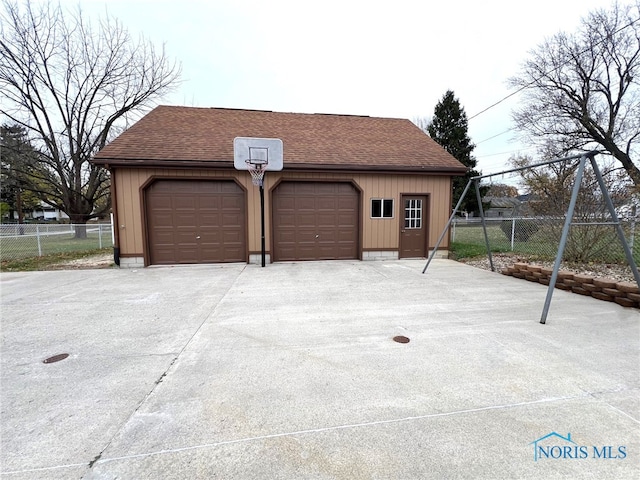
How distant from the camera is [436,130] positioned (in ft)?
87.5

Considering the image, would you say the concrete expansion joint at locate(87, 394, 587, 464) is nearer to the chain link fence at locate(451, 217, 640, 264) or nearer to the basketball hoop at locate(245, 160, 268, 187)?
the chain link fence at locate(451, 217, 640, 264)

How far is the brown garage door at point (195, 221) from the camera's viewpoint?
25.5 ft

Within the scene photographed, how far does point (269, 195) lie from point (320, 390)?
6496 millimetres

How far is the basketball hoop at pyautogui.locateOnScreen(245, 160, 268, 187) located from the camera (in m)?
7.46

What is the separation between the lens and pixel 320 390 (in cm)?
222

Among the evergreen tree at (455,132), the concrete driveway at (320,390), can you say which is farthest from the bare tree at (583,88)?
the concrete driveway at (320,390)

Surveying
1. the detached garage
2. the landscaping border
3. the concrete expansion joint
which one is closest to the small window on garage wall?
the detached garage

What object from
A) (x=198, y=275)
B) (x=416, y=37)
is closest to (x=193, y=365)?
(x=198, y=275)

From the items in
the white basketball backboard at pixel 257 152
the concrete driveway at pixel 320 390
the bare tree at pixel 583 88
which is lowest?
the concrete driveway at pixel 320 390

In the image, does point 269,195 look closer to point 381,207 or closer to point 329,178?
point 329,178

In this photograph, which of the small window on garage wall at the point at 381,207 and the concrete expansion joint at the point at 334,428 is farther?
the small window on garage wall at the point at 381,207

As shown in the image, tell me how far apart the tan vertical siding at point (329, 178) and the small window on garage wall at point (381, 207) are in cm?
12

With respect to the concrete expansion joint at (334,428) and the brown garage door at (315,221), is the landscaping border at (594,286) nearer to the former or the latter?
the concrete expansion joint at (334,428)

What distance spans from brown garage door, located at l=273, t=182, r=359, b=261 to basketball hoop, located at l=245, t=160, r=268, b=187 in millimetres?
842
